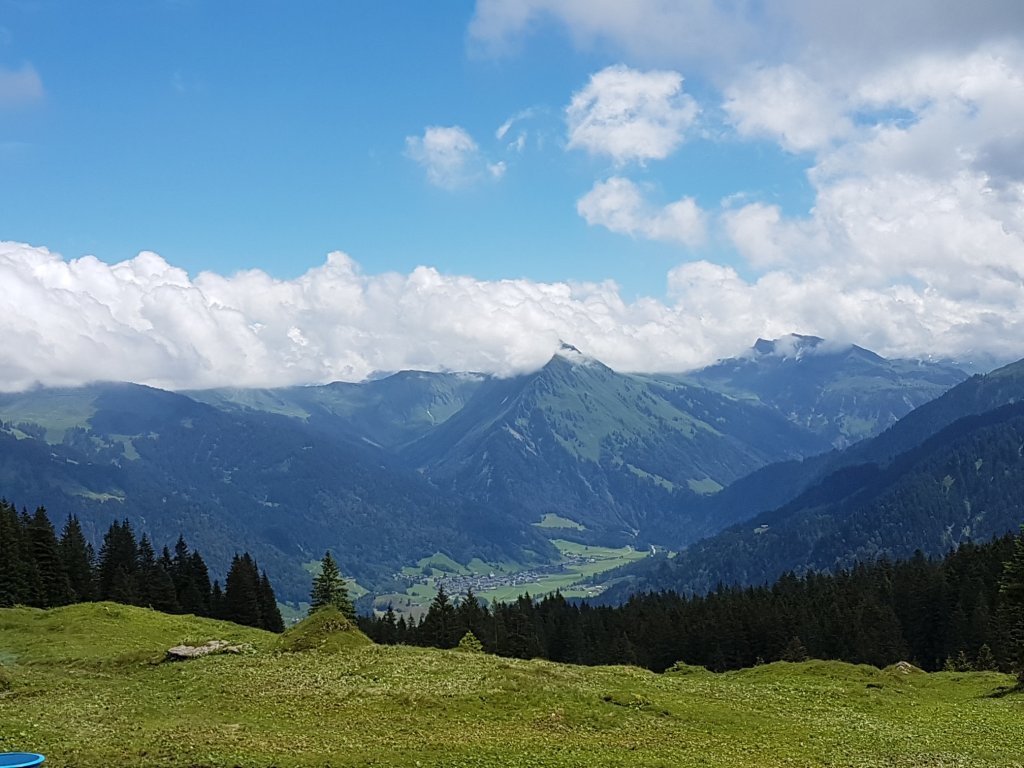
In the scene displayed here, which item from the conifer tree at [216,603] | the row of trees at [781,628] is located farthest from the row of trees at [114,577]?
the row of trees at [781,628]

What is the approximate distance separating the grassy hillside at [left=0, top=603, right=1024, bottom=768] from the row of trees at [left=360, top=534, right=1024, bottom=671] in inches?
2526

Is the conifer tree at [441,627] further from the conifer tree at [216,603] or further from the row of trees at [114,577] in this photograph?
the conifer tree at [216,603]

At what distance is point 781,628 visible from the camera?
433ft

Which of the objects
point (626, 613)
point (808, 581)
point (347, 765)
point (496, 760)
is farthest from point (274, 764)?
point (808, 581)

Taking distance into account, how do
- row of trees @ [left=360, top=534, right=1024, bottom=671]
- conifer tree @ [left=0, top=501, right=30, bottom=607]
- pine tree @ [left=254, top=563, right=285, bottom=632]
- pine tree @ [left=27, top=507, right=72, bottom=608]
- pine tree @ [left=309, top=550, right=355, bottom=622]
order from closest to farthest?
conifer tree @ [left=0, top=501, right=30, bottom=607], pine tree @ [left=27, top=507, right=72, bottom=608], pine tree @ [left=309, top=550, right=355, bottom=622], row of trees @ [left=360, top=534, right=1024, bottom=671], pine tree @ [left=254, top=563, right=285, bottom=632]

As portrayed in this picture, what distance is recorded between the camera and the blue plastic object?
84.8 ft

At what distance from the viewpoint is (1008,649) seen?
4240 inches

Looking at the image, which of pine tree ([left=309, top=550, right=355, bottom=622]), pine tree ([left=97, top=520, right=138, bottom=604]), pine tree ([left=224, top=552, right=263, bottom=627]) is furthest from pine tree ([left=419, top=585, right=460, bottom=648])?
pine tree ([left=97, top=520, right=138, bottom=604])

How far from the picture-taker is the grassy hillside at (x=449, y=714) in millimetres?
36125

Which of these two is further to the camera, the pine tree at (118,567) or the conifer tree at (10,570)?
the pine tree at (118,567)

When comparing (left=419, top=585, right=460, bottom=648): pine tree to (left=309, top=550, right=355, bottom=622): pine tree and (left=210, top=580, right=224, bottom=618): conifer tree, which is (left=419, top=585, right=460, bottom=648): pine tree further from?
(left=210, top=580, right=224, bottom=618): conifer tree

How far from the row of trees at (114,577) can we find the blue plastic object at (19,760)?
86.0m

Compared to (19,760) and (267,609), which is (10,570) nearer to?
(267,609)

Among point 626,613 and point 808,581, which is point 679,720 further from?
point 808,581
